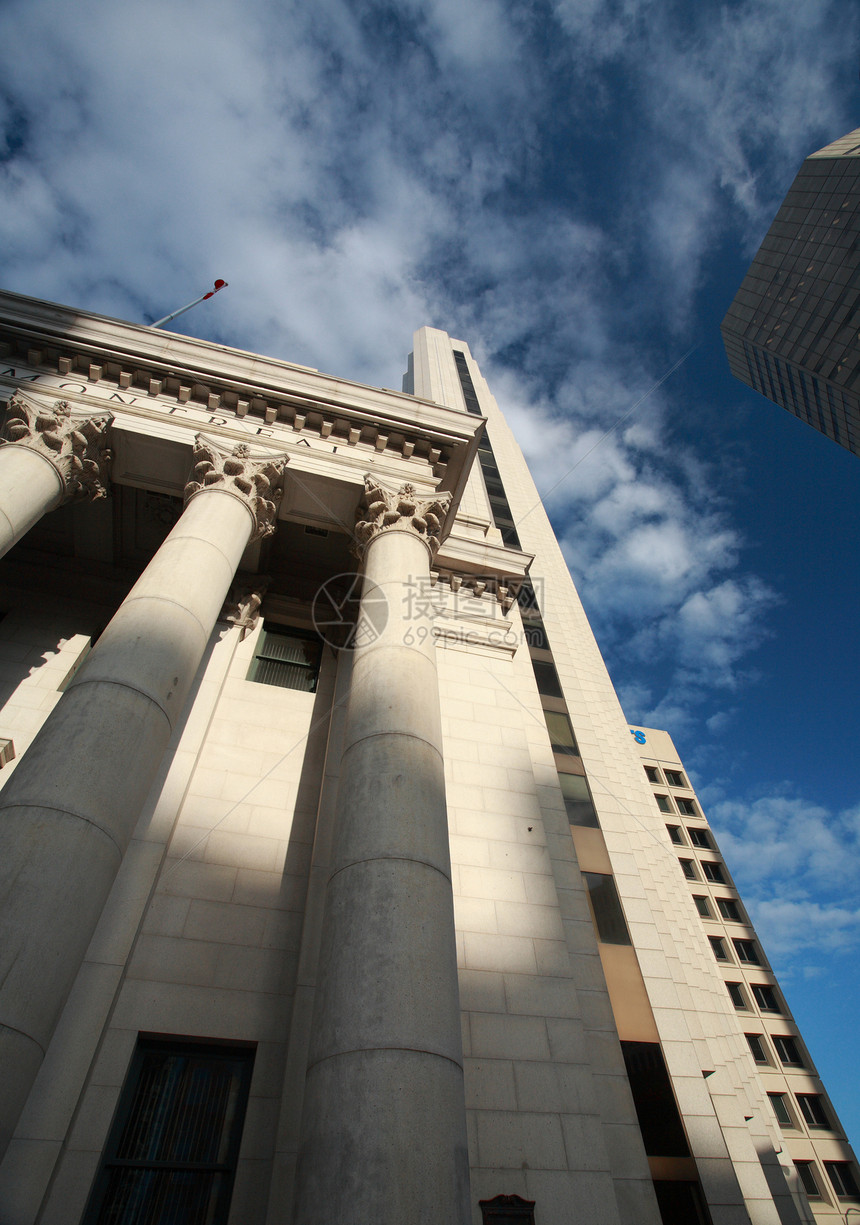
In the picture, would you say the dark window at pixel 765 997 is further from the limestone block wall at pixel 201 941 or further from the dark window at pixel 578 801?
the limestone block wall at pixel 201 941

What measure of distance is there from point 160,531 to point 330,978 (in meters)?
13.0

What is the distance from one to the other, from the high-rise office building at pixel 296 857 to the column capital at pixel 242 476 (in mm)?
99

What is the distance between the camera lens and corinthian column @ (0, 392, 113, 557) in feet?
38.8

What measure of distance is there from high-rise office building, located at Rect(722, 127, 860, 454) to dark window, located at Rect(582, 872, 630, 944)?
70.5 meters

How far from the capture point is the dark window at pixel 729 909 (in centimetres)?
5719

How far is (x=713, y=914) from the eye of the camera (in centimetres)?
5600

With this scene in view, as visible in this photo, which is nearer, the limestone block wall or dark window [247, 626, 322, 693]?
the limestone block wall

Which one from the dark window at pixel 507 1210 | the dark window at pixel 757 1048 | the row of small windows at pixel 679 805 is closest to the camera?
the dark window at pixel 507 1210

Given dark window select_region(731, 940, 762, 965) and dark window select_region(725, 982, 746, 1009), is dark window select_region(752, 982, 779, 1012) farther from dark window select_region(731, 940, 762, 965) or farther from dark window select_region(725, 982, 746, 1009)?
dark window select_region(731, 940, 762, 965)

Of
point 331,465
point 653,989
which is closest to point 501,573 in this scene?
point 331,465

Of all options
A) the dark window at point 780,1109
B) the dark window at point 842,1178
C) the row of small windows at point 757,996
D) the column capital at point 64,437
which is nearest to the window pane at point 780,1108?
the dark window at point 780,1109

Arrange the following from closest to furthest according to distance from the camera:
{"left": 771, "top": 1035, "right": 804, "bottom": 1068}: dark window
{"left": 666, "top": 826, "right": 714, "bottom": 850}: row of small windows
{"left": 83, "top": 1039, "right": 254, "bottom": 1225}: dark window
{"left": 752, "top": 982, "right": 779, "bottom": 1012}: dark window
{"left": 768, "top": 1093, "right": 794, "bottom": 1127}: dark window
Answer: {"left": 83, "top": 1039, "right": 254, "bottom": 1225}: dark window, {"left": 768, "top": 1093, "right": 794, "bottom": 1127}: dark window, {"left": 771, "top": 1035, "right": 804, "bottom": 1068}: dark window, {"left": 752, "top": 982, "right": 779, "bottom": 1012}: dark window, {"left": 666, "top": 826, "right": 714, "bottom": 850}: row of small windows

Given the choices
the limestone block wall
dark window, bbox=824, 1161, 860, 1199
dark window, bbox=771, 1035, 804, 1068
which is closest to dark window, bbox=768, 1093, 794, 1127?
dark window, bbox=824, 1161, 860, 1199

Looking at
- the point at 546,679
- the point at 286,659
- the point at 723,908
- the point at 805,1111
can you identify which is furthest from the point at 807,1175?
the point at 286,659
